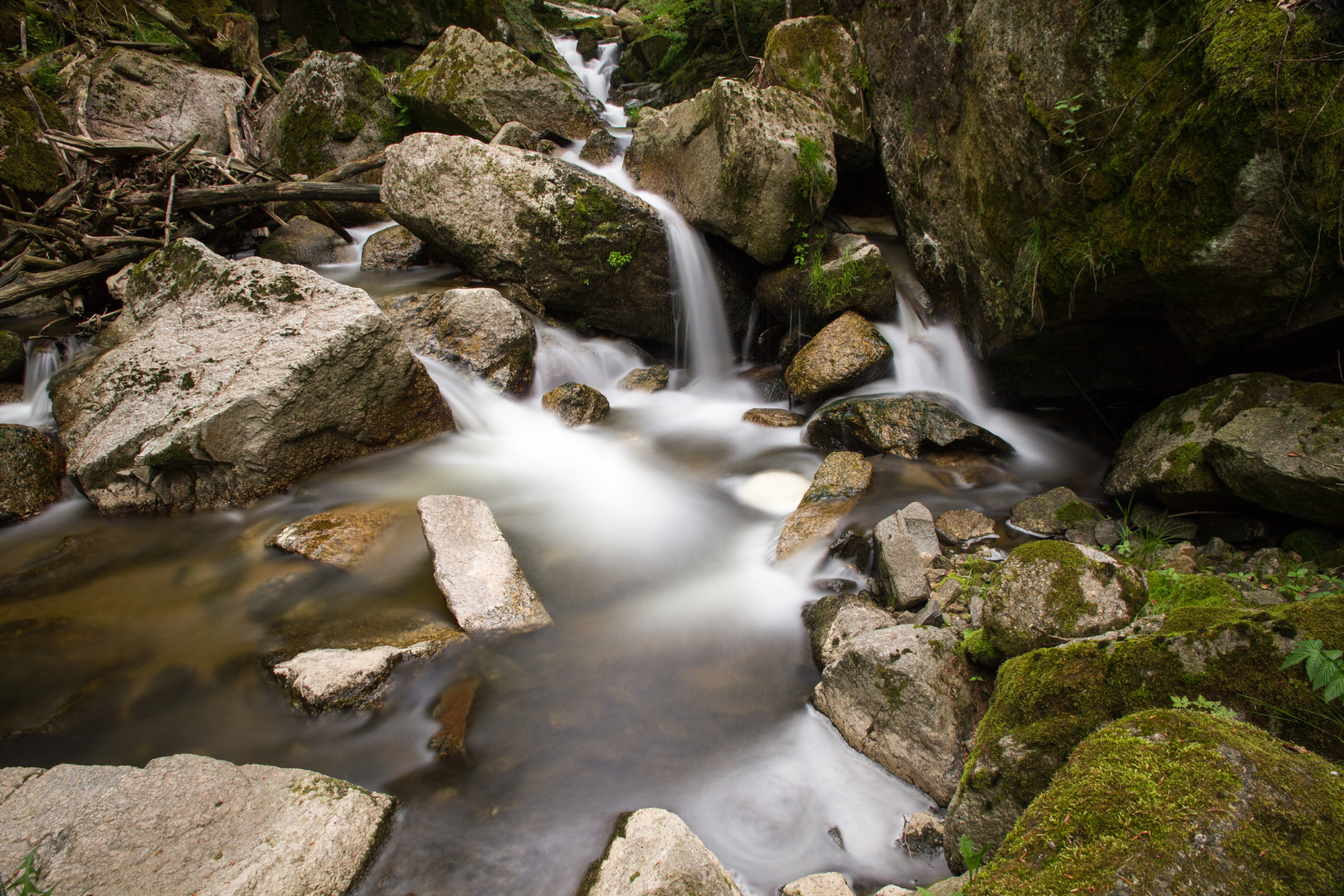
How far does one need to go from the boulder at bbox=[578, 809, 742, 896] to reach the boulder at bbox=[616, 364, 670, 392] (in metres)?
5.68

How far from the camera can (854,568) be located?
13.6 ft

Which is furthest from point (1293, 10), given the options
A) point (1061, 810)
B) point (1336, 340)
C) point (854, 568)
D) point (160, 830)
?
point (160, 830)

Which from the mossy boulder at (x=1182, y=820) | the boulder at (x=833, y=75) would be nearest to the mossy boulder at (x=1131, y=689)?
the mossy boulder at (x=1182, y=820)

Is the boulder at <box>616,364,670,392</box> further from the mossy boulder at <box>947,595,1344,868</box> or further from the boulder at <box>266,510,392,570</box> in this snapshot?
the mossy boulder at <box>947,595,1344,868</box>

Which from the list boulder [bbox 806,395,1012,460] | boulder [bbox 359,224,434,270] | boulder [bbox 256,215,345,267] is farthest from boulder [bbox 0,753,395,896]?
boulder [bbox 256,215,345,267]

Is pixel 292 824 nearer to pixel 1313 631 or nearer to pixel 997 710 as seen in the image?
pixel 997 710

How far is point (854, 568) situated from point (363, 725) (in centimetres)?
305

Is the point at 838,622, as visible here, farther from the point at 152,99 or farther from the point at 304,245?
the point at 152,99

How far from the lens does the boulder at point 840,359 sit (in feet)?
21.1

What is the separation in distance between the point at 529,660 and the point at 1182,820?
2958mm

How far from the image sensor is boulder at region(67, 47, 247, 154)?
9.45 meters

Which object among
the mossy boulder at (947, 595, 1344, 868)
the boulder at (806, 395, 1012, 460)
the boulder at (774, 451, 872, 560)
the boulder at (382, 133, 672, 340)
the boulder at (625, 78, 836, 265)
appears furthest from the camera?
the boulder at (382, 133, 672, 340)

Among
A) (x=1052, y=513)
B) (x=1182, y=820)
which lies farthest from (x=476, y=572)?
(x=1052, y=513)

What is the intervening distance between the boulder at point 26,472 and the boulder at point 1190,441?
8035 millimetres
